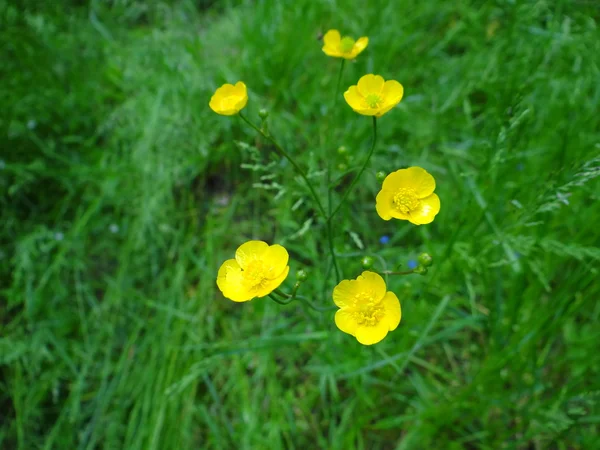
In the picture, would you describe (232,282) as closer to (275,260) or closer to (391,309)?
(275,260)

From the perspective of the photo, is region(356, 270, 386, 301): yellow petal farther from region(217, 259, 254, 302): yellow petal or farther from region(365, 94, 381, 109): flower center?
region(365, 94, 381, 109): flower center

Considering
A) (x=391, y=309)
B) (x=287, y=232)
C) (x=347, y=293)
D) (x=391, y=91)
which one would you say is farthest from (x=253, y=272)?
(x=287, y=232)

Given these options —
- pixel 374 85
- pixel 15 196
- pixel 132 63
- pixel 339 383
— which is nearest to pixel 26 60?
pixel 132 63

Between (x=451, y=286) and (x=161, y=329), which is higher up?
(x=451, y=286)

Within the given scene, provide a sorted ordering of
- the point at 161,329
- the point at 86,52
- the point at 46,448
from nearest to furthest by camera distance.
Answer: the point at 46,448, the point at 161,329, the point at 86,52

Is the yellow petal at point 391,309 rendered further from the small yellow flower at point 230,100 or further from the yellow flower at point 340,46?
the yellow flower at point 340,46

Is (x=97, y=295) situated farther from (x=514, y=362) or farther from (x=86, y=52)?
(x=514, y=362)
